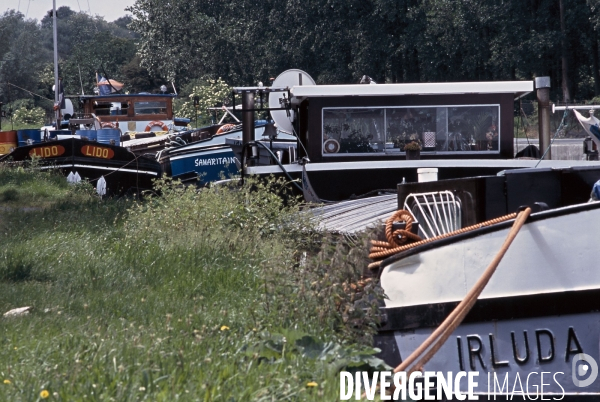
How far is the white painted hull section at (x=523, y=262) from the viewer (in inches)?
218

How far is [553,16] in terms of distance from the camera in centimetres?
4159

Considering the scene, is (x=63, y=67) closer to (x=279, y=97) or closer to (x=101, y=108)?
(x=101, y=108)

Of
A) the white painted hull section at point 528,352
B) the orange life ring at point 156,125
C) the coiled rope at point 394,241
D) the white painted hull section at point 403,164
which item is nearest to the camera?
the white painted hull section at point 528,352

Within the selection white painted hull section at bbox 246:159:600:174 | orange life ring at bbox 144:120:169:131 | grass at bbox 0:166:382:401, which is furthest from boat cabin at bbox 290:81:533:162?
orange life ring at bbox 144:120:169:131

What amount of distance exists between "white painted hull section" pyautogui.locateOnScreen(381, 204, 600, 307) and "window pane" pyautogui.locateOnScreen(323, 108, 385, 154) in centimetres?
629

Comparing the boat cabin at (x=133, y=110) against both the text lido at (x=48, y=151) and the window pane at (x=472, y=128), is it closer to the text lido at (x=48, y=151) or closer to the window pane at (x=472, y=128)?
the text lido at (x=48, y=151)

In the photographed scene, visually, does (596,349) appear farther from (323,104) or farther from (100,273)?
(323,104)

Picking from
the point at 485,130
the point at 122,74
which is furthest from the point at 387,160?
the point at 122,74

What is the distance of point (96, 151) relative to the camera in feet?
63.8

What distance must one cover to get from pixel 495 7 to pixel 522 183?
35357mm

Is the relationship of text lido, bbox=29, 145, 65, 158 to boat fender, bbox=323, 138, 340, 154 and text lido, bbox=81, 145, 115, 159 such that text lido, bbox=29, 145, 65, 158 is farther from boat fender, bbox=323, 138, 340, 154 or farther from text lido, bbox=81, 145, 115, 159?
boat fender, bbox=323, 138, 340, 154

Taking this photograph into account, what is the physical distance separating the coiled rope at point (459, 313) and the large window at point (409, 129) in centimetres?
659

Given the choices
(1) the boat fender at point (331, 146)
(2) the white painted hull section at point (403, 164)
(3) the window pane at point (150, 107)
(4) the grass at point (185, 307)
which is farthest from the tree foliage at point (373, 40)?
(4) the grass at point (185, 307)

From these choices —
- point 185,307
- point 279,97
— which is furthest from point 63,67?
point 185,307
